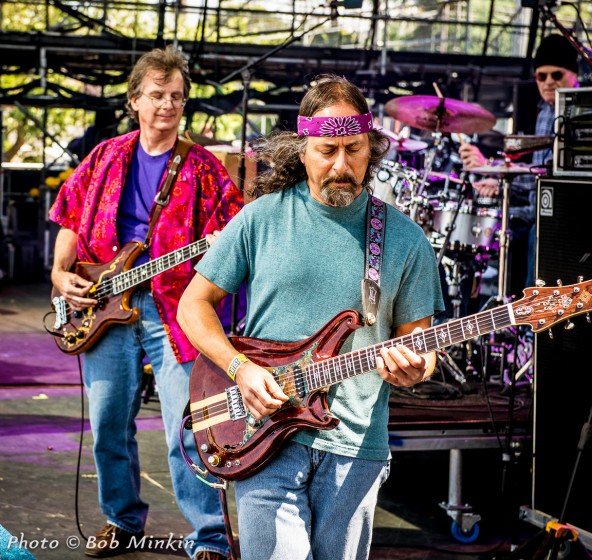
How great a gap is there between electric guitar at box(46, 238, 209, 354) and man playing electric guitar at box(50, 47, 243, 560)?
35mm

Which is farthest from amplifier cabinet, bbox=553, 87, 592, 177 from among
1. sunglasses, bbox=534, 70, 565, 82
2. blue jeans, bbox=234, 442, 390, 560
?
sunglasses, bbox=534, 70, 565, 82

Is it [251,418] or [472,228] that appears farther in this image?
[472,228]

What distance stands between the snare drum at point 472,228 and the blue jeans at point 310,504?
15.8 feet

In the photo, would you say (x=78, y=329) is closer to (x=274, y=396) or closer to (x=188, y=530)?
(x=188, y=530)

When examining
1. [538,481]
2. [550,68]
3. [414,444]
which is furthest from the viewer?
[550,68]

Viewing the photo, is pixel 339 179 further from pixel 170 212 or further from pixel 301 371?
pixel 170 212

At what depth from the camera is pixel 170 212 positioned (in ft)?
15.6

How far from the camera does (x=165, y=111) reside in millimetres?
4812

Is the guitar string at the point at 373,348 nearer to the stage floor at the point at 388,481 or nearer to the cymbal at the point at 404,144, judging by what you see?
the stage floor at the point at 388,481

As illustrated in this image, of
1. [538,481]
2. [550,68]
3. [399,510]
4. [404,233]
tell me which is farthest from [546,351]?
[550,68]

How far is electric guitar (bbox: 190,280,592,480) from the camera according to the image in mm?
3027

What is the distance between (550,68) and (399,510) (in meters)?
3.61

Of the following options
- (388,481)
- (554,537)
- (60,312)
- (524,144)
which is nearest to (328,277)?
(554,537)

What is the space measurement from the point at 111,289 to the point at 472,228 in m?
3.75
